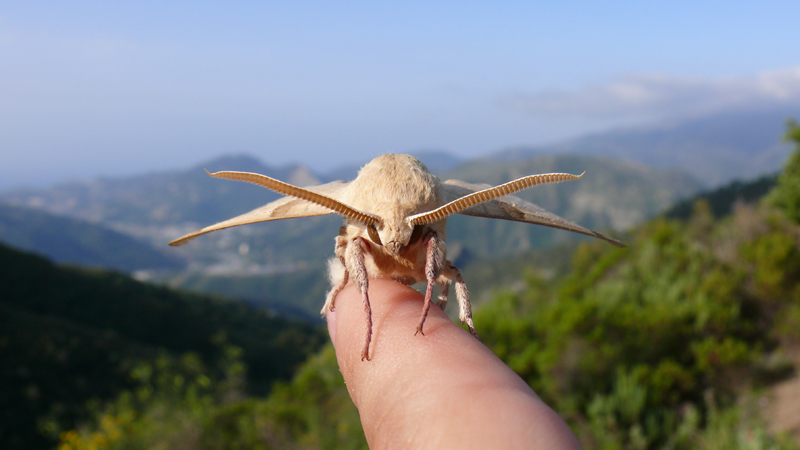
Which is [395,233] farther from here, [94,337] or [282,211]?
[94,337]

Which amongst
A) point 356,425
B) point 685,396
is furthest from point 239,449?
point 685,396

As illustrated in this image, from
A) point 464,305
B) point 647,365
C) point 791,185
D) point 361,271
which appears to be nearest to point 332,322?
point 361,271

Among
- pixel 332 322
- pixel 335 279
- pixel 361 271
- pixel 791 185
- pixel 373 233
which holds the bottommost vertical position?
Result: pixel 791 185

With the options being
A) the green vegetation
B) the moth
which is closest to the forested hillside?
the moth

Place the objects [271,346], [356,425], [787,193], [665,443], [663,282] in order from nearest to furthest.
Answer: [665,443] → [356,425] → [663,282] → [787,193] → [271,346]

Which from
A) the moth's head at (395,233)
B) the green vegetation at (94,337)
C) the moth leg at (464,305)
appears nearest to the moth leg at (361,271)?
the moth's head at (395,233)

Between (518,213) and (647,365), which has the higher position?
(518,213)

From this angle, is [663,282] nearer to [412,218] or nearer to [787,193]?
[787,193]
